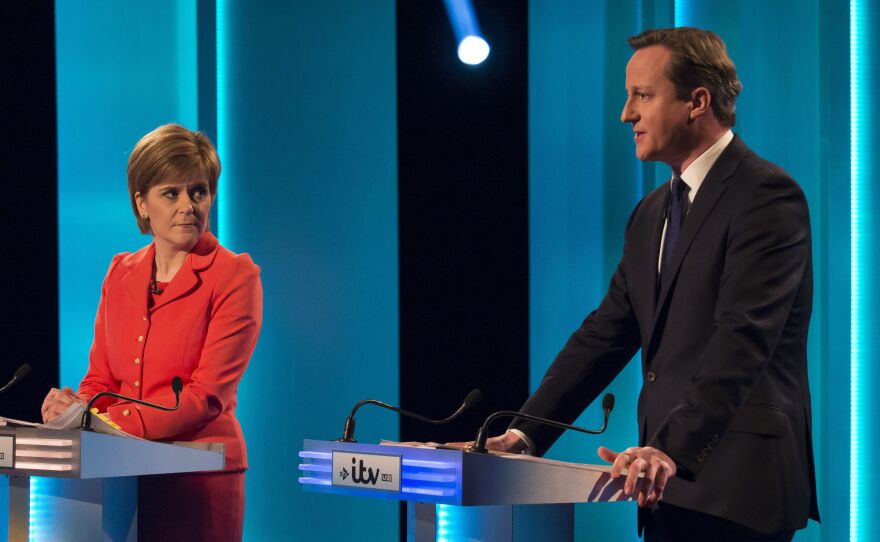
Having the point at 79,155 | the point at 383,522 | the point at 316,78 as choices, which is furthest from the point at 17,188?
the point at 383,522

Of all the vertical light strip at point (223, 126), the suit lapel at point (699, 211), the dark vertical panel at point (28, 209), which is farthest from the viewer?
the vertical light strip at point (223, 126)

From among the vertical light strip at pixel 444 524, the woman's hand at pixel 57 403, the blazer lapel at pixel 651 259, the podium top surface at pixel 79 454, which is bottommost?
the vertical light strip at pixel 444 524

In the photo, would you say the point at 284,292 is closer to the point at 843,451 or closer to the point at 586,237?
the point at 586,237

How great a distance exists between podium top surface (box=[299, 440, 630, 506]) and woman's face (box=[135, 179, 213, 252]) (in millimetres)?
1255

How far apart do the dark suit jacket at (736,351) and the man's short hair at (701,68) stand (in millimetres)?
84

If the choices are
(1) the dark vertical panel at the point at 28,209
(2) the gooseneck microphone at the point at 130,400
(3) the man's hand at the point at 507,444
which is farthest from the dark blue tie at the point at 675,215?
(1) the dark vertical panel at the point at 28,209

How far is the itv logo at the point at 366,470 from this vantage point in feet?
5.86

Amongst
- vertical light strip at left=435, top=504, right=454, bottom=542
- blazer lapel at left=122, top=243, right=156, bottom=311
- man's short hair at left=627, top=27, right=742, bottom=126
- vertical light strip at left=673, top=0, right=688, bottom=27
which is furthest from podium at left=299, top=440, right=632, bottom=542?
vertical light strip at left=673, top=0, right=688, bottom=27

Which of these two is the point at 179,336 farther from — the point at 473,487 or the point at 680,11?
the point at 680,11

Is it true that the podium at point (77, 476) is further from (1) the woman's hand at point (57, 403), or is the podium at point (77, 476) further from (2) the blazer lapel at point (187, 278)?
(2) the blazer lapel at point (187, 278)

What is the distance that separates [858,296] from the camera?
3.93 meters

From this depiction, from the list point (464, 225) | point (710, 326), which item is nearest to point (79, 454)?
point (710, 326)

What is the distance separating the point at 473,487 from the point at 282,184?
2.81 m

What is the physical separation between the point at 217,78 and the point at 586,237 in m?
1.57
